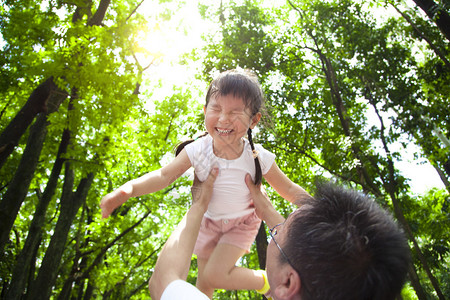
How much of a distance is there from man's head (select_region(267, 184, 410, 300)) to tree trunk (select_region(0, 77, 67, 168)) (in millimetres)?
4717

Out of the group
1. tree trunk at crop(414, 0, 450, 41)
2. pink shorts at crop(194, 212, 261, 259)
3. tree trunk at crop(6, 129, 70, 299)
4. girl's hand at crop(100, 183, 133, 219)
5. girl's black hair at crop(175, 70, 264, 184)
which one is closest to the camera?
girl's hand at crop(100, 183, 133, 219)

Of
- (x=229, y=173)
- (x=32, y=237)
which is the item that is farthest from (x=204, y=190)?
(x=32, y=237)

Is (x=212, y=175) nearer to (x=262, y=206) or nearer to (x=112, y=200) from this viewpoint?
(x=262, y=206)

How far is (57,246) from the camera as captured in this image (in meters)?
6.80

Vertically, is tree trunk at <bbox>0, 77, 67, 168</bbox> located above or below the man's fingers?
above

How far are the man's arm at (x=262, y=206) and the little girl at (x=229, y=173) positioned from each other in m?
0.05

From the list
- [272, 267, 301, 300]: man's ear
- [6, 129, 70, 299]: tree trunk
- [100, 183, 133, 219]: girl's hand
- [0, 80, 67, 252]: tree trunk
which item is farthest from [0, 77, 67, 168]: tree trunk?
[272, 267, 301, 300]: man's ear

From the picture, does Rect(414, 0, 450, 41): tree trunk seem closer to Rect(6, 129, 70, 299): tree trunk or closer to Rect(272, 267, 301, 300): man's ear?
Rect(272, 267, 301, 300): man's ear

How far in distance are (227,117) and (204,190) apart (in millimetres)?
513

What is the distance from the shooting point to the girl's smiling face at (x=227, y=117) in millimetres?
2270

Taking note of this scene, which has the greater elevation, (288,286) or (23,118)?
(23,118)

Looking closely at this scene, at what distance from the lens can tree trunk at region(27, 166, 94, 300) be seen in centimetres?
669

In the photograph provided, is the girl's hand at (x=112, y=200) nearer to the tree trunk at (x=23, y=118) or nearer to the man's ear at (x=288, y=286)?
the man's ear at (x=288, y=286)

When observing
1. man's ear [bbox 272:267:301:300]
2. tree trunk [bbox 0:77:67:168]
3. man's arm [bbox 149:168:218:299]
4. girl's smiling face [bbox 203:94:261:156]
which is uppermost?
tree trunk [bbox 0:77:67:168]
